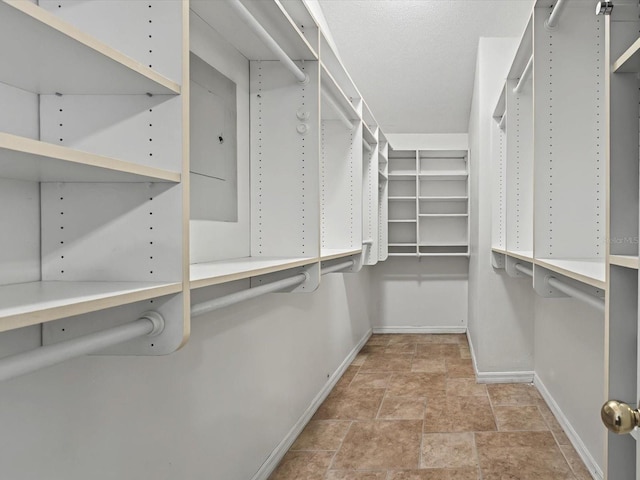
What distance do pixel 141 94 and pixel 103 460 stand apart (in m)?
0.87

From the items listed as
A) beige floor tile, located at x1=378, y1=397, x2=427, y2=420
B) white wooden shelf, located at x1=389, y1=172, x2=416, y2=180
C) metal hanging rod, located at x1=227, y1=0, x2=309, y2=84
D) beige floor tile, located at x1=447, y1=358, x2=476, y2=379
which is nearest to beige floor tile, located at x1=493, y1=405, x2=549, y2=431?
beige floor tile, located at x1=378, y1=397, x2=427, y2=420

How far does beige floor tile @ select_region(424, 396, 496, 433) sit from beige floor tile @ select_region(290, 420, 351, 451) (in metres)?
0.51

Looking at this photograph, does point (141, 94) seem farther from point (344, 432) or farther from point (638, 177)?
point (344, 432)

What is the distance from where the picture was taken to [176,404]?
61.1 inches

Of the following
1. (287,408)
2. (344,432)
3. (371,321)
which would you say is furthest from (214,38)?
(371,321)

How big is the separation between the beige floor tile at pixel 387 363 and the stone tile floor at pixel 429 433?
34 millimetres

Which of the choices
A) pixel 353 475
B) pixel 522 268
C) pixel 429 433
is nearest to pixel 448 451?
pixel 429 433

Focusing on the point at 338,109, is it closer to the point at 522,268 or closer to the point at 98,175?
the point at 522,268

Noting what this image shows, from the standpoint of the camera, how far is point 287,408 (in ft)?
8.63

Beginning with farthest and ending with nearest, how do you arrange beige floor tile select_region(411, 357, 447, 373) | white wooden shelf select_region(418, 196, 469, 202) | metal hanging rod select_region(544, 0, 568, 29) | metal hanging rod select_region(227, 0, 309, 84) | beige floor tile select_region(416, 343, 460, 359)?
white wooden shelf select_region(418, 196, 469, 202), beige floor tile select_region(416, 343, 460, 359), beige floor tile select_region(411, 357, 447, 373), metal hanging rod select_region(544, 0, 568, 29), metal hanging rod select_region(227, 0, 309, 84)

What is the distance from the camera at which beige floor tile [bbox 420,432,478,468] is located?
8.05 feet

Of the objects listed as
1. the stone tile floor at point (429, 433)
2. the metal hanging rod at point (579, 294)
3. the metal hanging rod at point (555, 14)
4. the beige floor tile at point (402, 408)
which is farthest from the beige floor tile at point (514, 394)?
the metal hanging rod at point (555, 14)

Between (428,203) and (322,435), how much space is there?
3466 millimetres

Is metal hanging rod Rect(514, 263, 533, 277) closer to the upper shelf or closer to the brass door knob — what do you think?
the brass door knob
